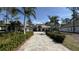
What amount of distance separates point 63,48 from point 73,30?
1391mm

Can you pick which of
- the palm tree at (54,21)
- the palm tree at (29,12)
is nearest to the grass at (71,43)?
the palm tree at (54,21)

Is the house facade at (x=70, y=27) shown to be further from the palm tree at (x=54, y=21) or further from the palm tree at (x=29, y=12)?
the palm tree at (x=29, y=12)

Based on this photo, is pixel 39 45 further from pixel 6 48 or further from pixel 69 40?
pixel 6 48

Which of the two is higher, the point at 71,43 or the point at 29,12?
the point at 29,12

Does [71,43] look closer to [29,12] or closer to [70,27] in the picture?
[70,27]

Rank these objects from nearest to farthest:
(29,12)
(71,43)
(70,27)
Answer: (71,43) < (70,27) < (29,12)

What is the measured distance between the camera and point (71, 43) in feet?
28.1

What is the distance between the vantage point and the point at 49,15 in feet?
27.8

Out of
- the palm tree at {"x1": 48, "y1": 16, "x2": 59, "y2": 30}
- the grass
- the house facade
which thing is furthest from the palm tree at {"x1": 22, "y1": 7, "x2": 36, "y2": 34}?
the grass

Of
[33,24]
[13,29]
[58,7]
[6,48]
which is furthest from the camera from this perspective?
[13,29]

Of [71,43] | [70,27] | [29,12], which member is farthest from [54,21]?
[29,12]

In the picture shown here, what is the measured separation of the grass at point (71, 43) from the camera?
7.95m
